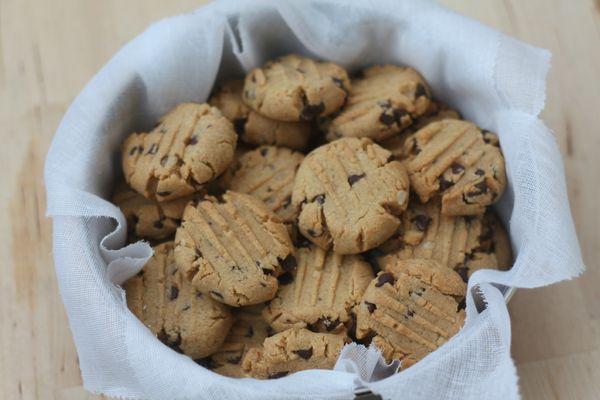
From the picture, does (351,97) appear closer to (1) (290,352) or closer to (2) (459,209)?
(2) (459,209)

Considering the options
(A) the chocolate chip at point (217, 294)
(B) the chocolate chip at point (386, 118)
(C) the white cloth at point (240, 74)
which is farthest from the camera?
(B) the chocolate chip at point (386, 118)

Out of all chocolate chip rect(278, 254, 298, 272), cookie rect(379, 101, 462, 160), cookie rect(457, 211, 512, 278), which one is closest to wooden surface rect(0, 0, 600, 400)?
cookie rect(457, 211, 512, 278)

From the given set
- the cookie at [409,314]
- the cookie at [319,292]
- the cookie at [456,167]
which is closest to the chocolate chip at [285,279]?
the cookie at [319,292]

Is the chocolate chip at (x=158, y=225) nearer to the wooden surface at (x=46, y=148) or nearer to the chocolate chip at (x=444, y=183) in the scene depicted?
the wooden surface at (x=46, y=148)

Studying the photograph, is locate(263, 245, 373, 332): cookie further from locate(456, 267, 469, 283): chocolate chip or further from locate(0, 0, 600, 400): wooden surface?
locate(0, 0, 600, 400): wooden surface

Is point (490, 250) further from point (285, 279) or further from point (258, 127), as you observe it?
point (258, 127)
